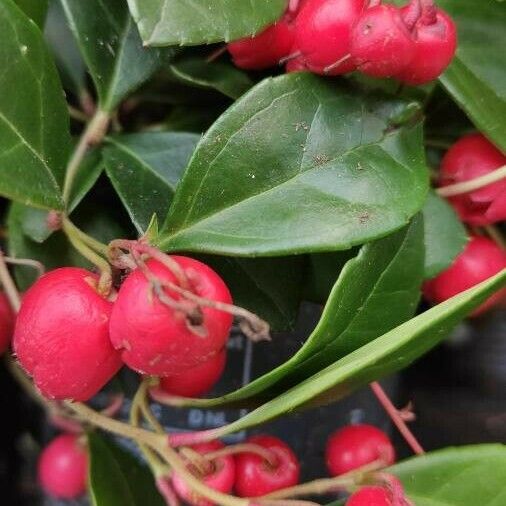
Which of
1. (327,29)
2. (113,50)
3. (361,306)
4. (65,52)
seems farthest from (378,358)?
(65,52)

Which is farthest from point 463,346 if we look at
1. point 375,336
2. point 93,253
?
point 93,253

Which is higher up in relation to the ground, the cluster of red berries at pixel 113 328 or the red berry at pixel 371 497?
the cluster of red berries at pixel 113 328

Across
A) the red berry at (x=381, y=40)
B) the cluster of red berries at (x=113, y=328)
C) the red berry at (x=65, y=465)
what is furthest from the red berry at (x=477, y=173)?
the red berry at (x=65, y=465)

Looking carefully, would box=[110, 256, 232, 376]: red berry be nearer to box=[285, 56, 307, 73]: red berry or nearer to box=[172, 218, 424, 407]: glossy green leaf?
box=[172, 218, 424, 407]: glossy green leaf

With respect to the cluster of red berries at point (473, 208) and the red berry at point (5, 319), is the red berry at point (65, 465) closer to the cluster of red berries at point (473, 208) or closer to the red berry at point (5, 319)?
the red berry at point (5, 319)

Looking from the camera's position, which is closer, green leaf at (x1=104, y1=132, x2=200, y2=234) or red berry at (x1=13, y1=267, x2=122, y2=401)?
red berry at (x1=13, y1=267, x2=122, y2=401)

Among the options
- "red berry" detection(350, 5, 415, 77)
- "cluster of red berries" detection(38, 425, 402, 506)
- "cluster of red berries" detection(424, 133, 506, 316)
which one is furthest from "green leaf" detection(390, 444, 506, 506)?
"red berry" detection(350, 5, 415, 77)
